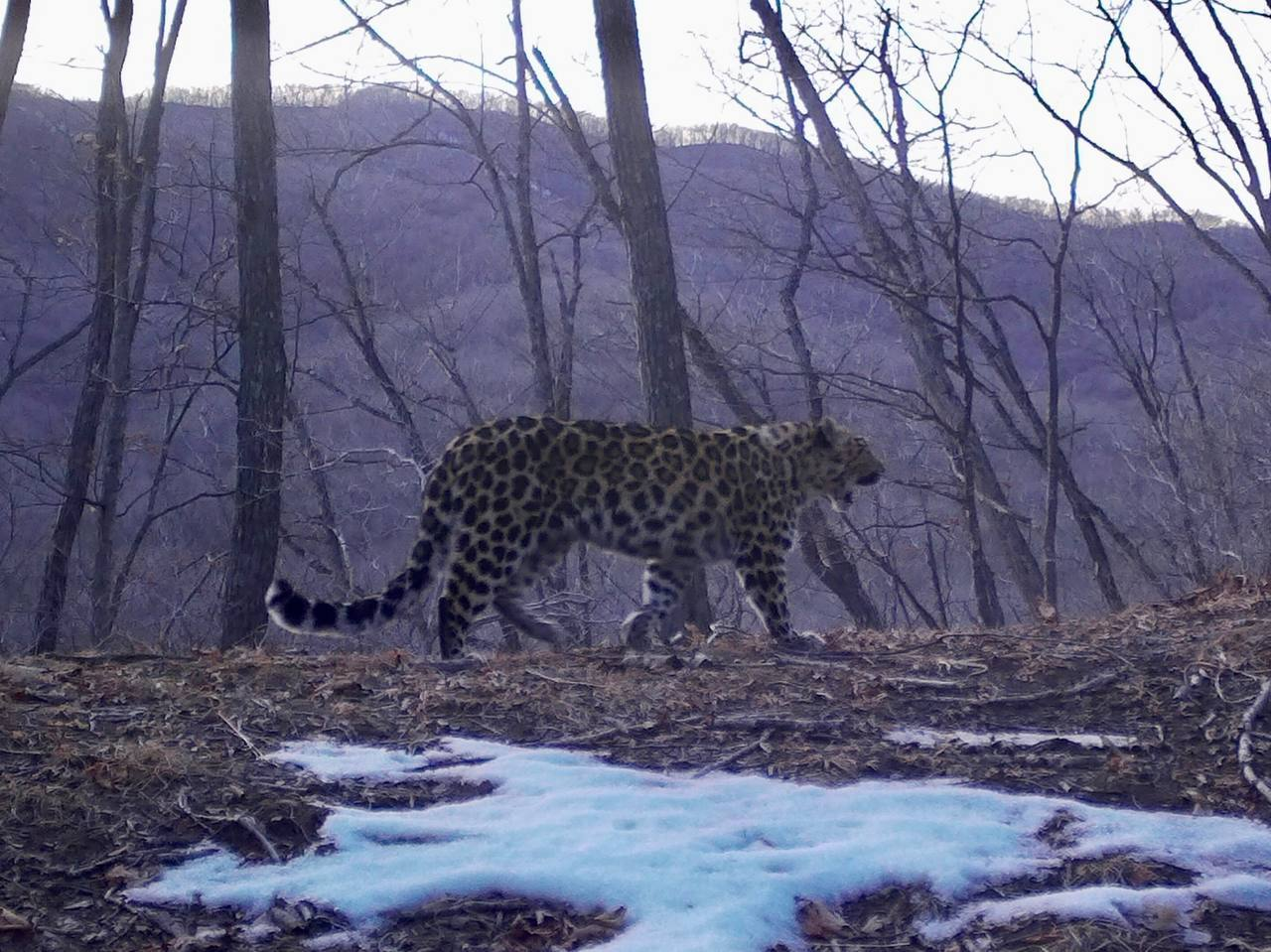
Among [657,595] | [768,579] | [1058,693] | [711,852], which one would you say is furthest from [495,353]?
[711,852]

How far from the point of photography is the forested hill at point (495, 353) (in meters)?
26.2

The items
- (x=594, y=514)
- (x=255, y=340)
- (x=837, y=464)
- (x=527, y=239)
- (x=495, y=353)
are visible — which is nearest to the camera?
(x=594, y=514)

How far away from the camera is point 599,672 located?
756 cm

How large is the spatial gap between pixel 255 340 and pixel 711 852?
8.79 m

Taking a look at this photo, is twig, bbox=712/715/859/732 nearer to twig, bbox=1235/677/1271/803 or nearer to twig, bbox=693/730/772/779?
twig, bbox=693/730/772/779

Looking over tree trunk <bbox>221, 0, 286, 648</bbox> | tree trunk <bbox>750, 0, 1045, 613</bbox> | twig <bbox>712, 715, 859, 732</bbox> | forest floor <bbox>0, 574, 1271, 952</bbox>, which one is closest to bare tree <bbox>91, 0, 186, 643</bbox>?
tree trunk <bbox>221, 0, 286, 648</bbox>

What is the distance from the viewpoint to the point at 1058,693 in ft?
22.7

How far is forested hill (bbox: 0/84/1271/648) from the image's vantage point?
85.9 feet

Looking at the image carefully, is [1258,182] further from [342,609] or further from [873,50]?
[342,609]

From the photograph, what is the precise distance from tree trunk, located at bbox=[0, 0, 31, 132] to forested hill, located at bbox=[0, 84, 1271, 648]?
9944 millimetres

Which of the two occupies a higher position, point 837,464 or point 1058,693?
point 837,464

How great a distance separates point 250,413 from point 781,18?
8.46 m

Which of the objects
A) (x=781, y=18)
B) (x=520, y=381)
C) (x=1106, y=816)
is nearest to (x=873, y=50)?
(x=781, y=18)

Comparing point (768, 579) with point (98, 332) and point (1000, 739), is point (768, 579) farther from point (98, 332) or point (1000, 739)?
point (98, 332)
